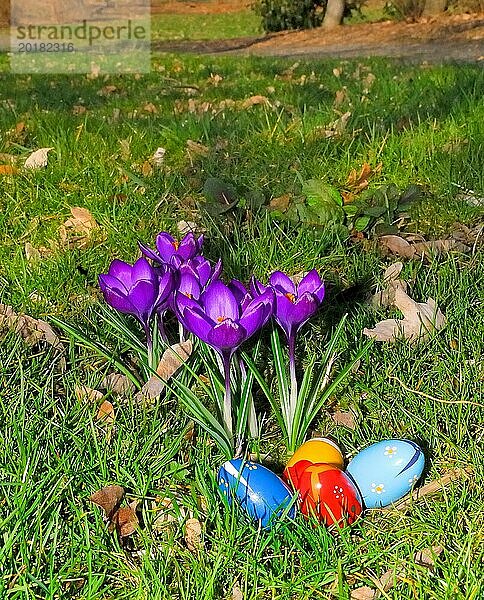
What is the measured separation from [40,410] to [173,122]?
2.89 m

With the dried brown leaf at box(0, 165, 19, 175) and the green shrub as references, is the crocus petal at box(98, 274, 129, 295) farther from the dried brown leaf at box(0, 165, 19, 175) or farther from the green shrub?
the green shrub

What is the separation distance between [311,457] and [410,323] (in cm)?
74

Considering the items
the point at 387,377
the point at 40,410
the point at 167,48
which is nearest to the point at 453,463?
the point at 387,377

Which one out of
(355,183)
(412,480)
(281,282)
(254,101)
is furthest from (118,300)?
(254,101)

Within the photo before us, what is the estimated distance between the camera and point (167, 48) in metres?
15.5

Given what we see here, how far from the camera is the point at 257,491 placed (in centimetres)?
168

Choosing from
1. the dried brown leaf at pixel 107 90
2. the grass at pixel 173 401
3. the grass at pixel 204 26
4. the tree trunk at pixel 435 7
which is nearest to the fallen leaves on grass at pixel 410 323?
the grass at pixel 173 401

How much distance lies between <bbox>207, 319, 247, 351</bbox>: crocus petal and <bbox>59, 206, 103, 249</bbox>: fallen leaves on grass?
5.15 feet

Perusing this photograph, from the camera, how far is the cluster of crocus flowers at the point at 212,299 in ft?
5.51

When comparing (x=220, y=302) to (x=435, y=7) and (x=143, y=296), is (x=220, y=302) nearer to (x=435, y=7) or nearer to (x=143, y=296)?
(x=143, y=296)

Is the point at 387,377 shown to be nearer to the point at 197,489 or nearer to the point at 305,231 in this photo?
the point at 197,489

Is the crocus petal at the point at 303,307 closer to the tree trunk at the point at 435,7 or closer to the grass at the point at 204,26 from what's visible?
the tree trunk at the point at 435,7

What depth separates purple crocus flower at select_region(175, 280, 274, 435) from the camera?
166 centimetres

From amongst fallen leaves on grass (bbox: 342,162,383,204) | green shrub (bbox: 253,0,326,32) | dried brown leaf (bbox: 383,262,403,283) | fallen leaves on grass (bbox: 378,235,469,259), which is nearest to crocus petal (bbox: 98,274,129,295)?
dried brown leaf (bbox: 383,262,403,283)
